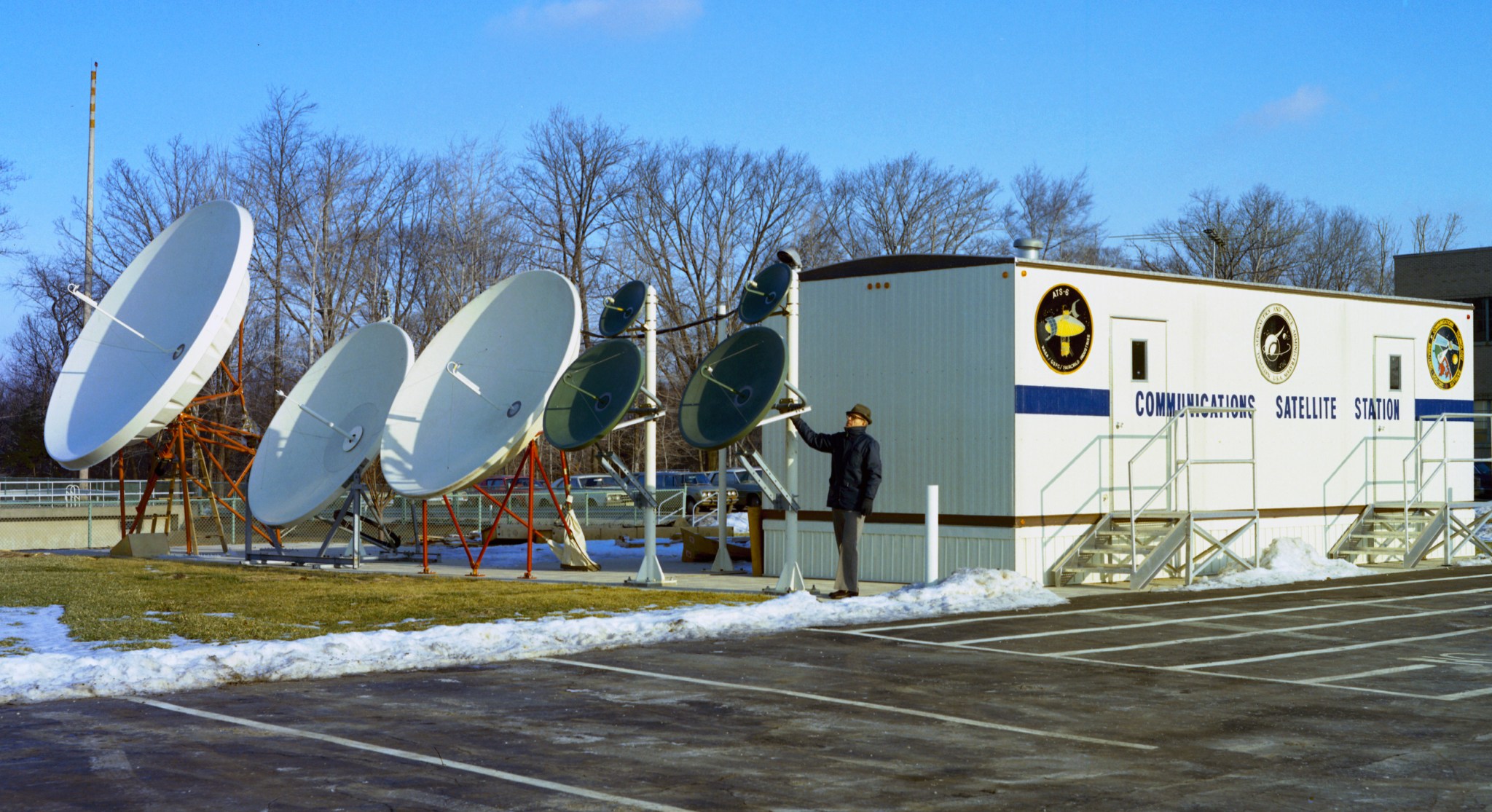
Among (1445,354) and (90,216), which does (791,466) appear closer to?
(1445,354)

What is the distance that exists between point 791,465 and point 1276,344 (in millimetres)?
7995

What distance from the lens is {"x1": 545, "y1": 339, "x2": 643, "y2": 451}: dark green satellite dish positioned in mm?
16969

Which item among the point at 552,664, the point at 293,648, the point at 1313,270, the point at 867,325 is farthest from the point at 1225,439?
the point at 1313,270

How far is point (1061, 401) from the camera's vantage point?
57.6ft

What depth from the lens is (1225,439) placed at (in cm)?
1928

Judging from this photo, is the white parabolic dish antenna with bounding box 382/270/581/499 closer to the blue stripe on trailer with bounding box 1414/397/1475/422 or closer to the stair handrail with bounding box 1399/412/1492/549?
the stair handrail with bounding box 1399/412/1492/549

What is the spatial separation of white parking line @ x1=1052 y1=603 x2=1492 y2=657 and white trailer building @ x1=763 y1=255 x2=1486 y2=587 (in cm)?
313

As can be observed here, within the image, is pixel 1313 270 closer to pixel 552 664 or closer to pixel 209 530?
pixel 209 530

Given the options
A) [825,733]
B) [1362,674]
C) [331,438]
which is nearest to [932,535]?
[1362,674]

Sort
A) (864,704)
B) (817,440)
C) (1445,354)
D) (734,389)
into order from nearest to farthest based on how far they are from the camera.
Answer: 1. (864,704)
2. (817,440)
3. (734,389)
4. (1445,354)

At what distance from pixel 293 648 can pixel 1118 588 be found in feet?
34.6

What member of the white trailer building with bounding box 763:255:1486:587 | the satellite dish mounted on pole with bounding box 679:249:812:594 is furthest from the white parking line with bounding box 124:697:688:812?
the white trailer building with bounding box 763:255:1486:587

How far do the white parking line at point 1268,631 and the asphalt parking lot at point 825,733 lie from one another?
0.07 metres

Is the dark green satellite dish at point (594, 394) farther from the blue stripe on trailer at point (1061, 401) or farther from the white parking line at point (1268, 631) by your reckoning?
the white parking line at point (1268, 631)
